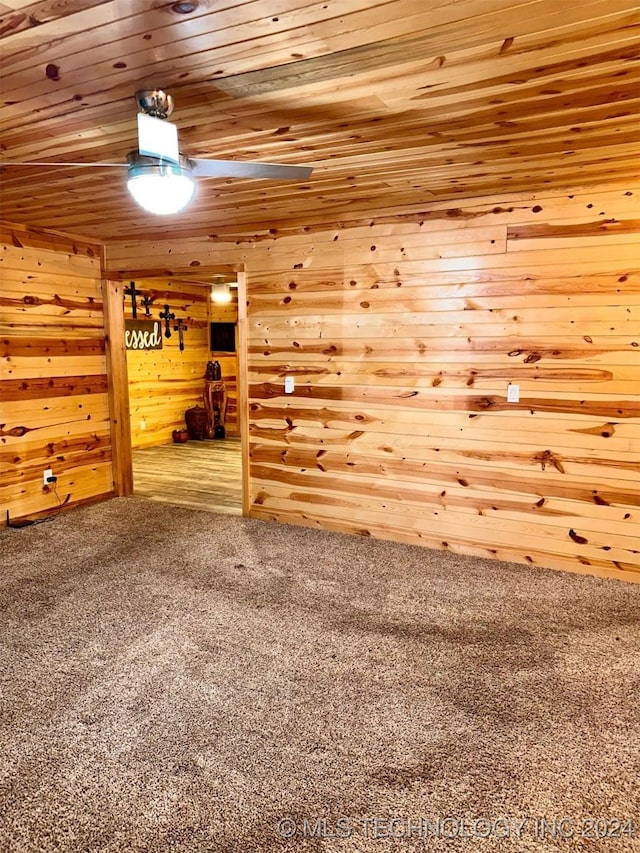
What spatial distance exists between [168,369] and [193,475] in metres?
2.73

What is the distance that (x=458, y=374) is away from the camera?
151 inches

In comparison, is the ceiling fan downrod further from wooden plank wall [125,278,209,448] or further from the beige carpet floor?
wooden plank wall [125,278,209,448]

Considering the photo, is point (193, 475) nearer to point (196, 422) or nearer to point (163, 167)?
point (196, 422)

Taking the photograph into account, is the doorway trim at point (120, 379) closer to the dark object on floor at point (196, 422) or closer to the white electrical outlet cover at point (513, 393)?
the white electrical outlet cover at point (513, 393)

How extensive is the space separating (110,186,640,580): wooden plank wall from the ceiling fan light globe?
214cm

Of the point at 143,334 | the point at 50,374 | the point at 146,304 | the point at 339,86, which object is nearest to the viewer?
the point at 339,86

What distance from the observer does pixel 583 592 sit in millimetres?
3293

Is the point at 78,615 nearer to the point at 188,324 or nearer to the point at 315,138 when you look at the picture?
the point at 315,138

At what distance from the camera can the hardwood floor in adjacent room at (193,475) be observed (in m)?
5.30

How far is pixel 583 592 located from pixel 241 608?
2.07 meters

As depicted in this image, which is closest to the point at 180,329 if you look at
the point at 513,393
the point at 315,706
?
the point at 513,393

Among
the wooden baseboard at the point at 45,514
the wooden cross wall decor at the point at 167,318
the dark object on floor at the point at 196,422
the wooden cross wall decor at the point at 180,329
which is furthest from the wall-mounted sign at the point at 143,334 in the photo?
the wooden baseboard at the point at 45,514

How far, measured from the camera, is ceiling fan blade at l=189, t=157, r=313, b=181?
213cm

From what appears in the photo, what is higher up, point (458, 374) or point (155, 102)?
point (155, 102)
